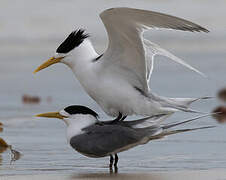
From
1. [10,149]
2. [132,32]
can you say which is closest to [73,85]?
[10,149]

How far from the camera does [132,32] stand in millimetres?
7008

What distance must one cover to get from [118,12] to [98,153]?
50.9 inches

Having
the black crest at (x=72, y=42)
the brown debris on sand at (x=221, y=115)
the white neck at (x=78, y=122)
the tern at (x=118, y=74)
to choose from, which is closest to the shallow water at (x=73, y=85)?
the brown debris on sand at (x=221, y=115)

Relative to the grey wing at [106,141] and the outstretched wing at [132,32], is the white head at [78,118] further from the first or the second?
the outstretched wing at [132,32]

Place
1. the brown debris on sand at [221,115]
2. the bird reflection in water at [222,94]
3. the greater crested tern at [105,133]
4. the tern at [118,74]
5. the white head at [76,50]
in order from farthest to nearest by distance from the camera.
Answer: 1. the bird reflection in water at [222,94]
2. the brown debris on sand at [221,115]
3. the white head at [76,50]
4. the tern at [118,74]
5. the greater crested tern at [105,133]

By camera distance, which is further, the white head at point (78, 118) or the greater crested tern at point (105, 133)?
the white head at point (78, 118)

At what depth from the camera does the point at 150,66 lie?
317 inches

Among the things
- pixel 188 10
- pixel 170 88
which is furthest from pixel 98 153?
pixel 188 10

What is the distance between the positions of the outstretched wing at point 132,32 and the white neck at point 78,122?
866mm

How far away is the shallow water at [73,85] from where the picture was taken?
6.79m

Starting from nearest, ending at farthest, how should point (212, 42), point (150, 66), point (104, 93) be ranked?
point (104, 93) < point (150, 66) < point (212, 42)

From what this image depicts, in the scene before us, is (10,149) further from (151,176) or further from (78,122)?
(151,176)

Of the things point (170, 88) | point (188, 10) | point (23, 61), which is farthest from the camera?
point (188, 10)

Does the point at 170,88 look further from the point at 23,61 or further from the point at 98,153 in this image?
the point at 98,153
